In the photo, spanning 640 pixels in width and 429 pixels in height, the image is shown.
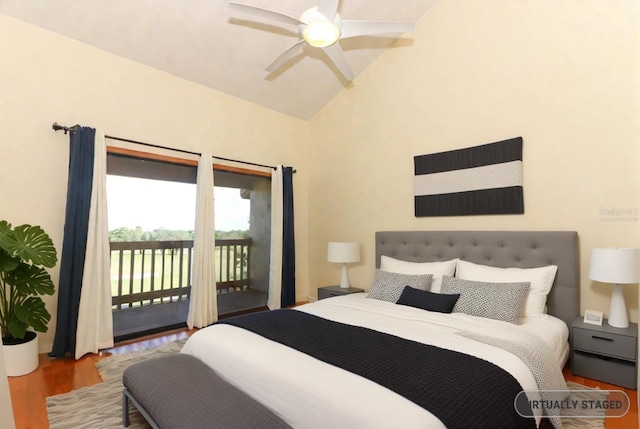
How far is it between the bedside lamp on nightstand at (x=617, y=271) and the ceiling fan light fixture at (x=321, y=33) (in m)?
2.59

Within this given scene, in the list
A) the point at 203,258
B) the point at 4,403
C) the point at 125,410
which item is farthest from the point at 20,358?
the point at 4,403

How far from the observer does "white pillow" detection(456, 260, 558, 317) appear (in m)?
2.79

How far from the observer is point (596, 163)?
9.27 ft

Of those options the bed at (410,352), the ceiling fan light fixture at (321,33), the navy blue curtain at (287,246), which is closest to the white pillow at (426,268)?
the bed at (410,352)

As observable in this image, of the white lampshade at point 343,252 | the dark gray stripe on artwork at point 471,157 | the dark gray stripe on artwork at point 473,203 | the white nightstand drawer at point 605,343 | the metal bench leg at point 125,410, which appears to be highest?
the dark gray stripe on artwork at point 471,157

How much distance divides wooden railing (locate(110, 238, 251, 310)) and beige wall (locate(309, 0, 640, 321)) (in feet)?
6.07

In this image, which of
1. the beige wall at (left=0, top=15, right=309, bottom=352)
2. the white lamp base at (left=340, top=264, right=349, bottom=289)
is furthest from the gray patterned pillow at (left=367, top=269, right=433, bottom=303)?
the beige wall at (left=0, top=15, right=309, bottom=352)

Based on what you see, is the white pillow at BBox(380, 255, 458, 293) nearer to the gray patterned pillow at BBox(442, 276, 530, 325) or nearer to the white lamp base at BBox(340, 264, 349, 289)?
the gray patterned pillow at BBox(442, 276, 530, 325)

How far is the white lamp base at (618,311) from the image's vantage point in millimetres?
2545

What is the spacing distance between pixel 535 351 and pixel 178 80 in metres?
4.24

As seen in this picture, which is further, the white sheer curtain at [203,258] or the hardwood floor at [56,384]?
the white sheer curtain at [203,258]

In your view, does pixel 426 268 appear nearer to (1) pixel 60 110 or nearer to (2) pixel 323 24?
(2) pixel 323 24

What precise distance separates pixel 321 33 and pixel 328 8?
0.19 meters

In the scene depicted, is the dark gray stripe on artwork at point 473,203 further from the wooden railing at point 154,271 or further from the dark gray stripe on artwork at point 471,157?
the wooden railing at point 154,271
